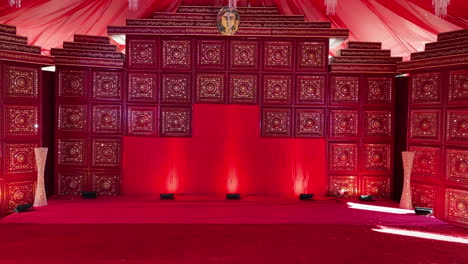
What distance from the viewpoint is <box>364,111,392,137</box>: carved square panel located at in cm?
468

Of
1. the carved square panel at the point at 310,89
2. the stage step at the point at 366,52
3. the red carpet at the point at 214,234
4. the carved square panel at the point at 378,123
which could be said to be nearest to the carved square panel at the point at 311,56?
the carved square panel at the point at 310,89

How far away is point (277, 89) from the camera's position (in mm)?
4730

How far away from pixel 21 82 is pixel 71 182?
1425mm

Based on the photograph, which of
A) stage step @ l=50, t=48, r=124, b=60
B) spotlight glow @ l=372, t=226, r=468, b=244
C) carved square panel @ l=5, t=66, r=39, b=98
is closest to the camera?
spotlight glow @ l=372, t=226, r=468, b=244

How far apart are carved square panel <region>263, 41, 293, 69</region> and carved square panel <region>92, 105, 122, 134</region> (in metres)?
2.09

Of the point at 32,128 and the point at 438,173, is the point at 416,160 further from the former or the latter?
the point at 32,128

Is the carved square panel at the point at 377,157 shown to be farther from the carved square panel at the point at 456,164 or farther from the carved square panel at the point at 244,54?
the carved square panel at the point at 244,54

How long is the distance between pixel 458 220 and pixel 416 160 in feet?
2.62

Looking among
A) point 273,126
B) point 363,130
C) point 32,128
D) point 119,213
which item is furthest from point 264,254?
point 32,128

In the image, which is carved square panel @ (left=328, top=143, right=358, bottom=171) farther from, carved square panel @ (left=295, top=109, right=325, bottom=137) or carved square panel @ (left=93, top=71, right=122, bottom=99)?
carved square panel @ (left=93, top=71, right=122, bottom=99)

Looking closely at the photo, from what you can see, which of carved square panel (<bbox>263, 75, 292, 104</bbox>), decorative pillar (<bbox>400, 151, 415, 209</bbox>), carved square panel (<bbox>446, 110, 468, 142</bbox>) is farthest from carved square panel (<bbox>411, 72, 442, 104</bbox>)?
carved square panel (<bbox>263, 75, 292, 104</bbox>)

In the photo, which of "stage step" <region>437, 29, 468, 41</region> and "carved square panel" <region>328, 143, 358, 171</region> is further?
"carved square panel" <region>328, 143, 358, 171</region>

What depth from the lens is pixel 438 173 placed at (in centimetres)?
398

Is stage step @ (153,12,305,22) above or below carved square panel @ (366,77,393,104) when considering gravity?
above
